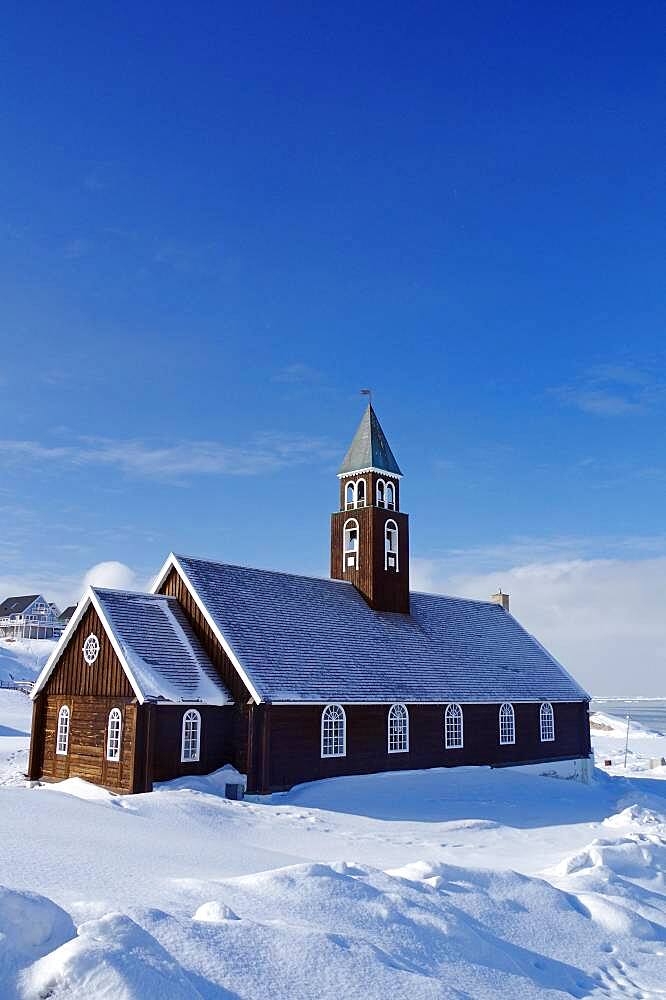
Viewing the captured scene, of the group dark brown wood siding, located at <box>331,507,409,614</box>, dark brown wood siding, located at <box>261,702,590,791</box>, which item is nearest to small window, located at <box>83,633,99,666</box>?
dark brown wood siding, located at <box>261,702,590,791</box>

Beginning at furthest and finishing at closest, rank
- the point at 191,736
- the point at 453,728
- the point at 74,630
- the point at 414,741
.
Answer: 1. the point at 453,728
2. the point at 414,741
3. the point at 74,630
4. the point at 191,736

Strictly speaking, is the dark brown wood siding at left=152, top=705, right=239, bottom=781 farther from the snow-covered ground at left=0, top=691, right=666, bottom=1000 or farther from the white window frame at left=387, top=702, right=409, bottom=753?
the white window frame at left=387, top=702, right=409, bottom=753

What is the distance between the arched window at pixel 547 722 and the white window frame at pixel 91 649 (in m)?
22.6

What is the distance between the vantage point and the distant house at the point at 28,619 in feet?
479

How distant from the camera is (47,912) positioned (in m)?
8.66

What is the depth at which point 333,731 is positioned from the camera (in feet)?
107

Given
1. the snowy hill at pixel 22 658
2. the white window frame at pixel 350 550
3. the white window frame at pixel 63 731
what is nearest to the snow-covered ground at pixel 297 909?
Result: the white window frame at pixel 63 731

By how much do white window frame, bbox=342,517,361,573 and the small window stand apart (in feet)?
47.1

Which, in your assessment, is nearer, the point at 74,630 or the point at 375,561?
the point at 74,630

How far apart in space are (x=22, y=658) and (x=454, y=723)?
303 ft

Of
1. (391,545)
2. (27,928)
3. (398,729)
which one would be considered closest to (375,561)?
(391,545)

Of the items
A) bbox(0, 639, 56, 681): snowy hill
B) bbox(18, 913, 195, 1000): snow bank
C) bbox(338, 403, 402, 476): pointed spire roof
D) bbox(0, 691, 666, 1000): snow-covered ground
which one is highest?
bbox(338, 403, 402, 476): pointed spire roof

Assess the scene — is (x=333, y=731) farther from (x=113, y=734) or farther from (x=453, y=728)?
(x=113, y=734)

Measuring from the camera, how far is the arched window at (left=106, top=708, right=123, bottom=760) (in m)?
29.8
